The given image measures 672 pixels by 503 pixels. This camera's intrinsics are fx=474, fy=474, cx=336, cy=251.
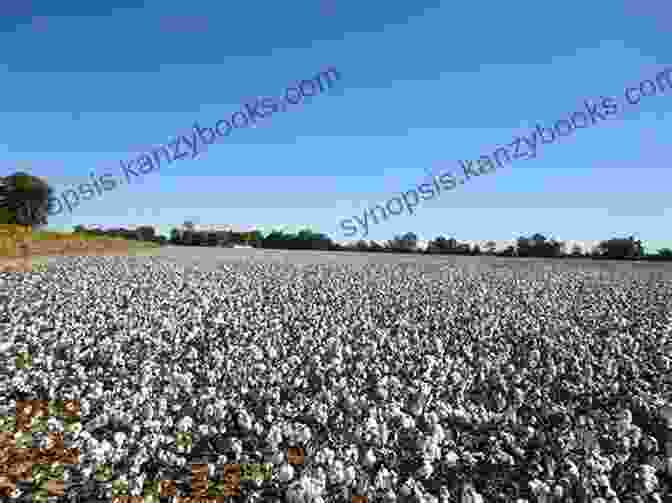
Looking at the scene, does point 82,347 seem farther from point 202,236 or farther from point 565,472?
point 202,236

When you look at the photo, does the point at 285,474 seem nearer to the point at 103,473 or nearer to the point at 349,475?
the point at 349,475

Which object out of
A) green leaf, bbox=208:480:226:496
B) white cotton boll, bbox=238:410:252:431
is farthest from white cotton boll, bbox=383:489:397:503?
white cotton boll, bbox=238:410:252:431

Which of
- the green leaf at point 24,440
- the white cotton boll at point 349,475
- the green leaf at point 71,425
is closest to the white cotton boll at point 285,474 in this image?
the white cotton boll at point 349,475

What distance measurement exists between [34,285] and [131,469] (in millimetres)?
12628

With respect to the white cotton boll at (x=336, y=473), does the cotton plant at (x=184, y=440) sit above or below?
below

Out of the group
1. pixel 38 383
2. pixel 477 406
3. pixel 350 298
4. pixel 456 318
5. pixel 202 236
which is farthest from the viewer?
pixel 202 236

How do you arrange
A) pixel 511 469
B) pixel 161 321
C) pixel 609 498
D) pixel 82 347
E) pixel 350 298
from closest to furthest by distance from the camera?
pixel 609 498 < pixel 511 469 < pixel 82 347 < pixel 161 321 < pixel 350 298

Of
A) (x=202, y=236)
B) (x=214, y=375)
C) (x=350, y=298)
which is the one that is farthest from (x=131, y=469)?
(x=202, y=236)

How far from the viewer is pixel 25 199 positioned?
81438 mm

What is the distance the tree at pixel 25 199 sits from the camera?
7994cm

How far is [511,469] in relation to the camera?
4387mm

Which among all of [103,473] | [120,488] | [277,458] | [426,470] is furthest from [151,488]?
[426,470]

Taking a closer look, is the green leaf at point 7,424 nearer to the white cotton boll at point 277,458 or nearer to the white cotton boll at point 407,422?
the white cotton boll at point 277,458

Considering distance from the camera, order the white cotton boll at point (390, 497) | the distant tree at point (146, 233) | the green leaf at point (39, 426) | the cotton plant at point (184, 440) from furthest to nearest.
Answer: the distant tree at point (146, 233), the green leaf at point (39, 426), the cotton plant at point (184, 440), the white cotton boll at point (390, 497)
